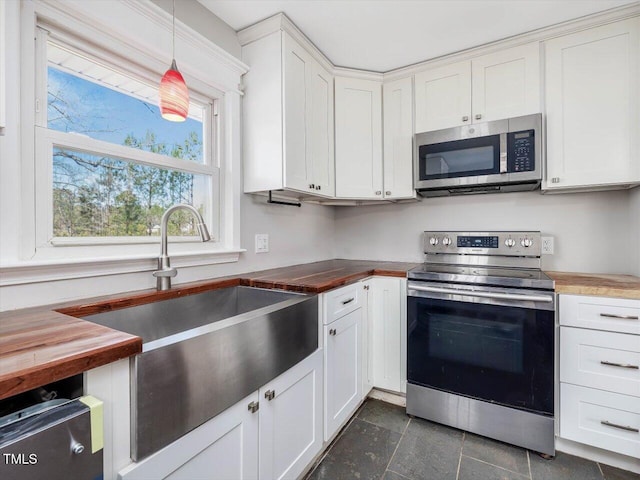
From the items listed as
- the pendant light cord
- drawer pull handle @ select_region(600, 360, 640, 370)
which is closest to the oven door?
drawer pull handle @ select_region(600, 360, 640, 370)

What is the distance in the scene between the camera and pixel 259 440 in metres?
1.12

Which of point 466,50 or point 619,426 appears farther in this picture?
point 466,50

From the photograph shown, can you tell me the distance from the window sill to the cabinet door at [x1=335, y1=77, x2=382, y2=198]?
1.21 meters

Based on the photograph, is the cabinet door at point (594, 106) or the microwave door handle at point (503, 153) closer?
the cabinet door at point (594, 106)

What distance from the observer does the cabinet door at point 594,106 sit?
67.1 inches

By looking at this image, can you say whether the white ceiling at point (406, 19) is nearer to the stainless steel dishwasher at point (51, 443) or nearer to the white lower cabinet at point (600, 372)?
the white lower cabinet at point (600, 372)

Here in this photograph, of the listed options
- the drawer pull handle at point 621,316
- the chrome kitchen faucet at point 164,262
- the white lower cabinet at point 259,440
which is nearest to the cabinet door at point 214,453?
the white lower cabinet at point 259,440

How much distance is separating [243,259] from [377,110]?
1.53 m

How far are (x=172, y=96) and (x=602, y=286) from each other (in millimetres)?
2121

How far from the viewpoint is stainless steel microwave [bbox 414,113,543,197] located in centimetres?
188

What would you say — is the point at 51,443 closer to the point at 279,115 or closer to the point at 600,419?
the point at 279,115

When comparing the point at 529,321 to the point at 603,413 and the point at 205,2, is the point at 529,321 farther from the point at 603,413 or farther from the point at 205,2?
the point at 205,2

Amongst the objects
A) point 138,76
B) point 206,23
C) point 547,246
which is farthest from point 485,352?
point 206,23

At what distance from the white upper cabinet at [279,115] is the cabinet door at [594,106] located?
148cm
